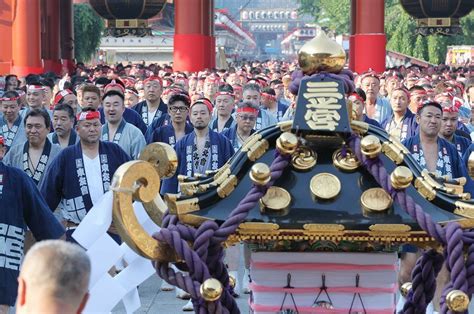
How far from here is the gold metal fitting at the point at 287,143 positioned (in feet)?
9.80

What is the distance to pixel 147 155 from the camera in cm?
326

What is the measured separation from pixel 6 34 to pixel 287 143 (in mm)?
22565

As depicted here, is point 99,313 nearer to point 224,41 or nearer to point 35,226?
point 35,226

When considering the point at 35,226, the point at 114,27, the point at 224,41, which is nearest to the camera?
the point at 35,226

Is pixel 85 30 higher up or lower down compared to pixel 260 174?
higher up

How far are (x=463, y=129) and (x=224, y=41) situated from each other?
67.1m

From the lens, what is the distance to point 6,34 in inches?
973

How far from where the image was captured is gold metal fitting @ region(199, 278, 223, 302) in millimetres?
2877

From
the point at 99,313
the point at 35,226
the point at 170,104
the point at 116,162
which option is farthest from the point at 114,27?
the point at 99,313

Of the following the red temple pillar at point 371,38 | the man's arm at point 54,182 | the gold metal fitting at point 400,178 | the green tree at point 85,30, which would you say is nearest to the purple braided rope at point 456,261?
the gold metal fitting at point 400,178

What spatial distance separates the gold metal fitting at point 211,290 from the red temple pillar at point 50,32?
94.2 ft

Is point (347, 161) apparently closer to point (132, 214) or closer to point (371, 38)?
point (132, 214)

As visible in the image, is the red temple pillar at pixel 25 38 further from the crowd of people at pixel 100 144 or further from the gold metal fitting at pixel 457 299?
the gold metal fitting at pixel 457 299

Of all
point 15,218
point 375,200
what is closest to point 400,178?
point 375,200
